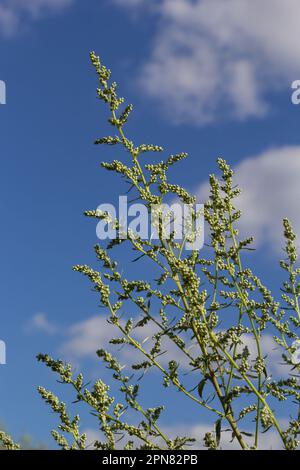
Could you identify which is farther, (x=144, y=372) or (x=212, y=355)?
(x=144, y=372)

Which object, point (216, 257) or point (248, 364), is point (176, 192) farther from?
point (248, 364)

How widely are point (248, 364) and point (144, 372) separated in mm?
1136

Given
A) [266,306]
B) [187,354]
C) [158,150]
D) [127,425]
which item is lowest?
[127,425]

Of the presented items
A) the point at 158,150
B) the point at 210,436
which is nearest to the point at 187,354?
the point at 210,436

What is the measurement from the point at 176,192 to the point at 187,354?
1572 mm

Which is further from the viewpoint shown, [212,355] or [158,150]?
[158,150]

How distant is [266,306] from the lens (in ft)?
23.8
